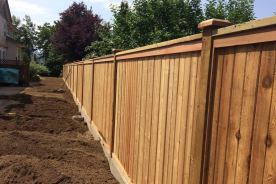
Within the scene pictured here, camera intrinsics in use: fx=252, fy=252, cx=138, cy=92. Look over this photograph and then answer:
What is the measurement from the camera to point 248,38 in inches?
55.4

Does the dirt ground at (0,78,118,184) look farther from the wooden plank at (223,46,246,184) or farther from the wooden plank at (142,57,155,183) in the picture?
the wooden plank at (223,46,246,184)

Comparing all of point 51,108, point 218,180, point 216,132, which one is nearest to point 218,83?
point 216,132

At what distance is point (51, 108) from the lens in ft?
30.8

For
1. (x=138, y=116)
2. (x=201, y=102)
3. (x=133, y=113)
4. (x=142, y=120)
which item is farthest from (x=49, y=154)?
(x=201, y=102)

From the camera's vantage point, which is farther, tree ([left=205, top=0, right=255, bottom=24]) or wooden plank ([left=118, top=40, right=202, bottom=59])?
tree ([left=205, top=0, right=255, bottom=24])

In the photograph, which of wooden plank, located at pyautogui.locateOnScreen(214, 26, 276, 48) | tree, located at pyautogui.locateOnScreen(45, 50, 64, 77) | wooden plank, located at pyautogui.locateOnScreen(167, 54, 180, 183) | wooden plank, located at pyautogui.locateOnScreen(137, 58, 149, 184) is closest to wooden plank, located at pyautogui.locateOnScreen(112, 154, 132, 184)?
wooden plank, located at pyautogui.locateOnScreen(137, 58, 149, 184)

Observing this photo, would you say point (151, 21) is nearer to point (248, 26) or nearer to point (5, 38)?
point (248, 26)

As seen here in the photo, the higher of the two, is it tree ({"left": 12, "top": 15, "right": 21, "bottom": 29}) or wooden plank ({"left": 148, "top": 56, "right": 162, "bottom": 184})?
tree ({"left": 12, "top": 15, "right": 21, "bottom": 29})

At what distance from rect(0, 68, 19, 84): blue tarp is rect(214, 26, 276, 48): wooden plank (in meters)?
17.2

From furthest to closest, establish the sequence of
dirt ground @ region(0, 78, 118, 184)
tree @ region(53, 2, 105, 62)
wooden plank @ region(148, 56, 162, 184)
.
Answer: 1. tree @ region(53, 2, 105, 62)
2. dirt ground @ region(0, 78, 118, 184)
3. wooden plank @ region(148, 56, 162, 184)

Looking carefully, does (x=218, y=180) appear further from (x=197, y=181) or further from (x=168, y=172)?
(x=168, y=172)

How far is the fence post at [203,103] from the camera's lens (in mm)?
1738

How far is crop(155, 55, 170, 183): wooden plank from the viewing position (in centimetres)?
247

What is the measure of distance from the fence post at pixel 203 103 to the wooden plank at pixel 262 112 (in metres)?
0.42
